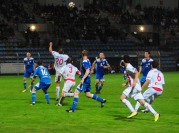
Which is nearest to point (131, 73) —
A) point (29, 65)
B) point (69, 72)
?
point (69, 72)

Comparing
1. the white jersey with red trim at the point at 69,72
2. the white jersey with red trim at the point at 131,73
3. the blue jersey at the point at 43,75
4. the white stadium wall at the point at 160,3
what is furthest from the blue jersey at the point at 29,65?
the white stadium wall at the point at 160,3

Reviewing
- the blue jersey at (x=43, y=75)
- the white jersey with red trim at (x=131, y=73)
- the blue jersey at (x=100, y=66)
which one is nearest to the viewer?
the white jersey with red trim at (x=131, y=73)

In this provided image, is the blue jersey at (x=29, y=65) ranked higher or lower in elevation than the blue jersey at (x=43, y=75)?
lower

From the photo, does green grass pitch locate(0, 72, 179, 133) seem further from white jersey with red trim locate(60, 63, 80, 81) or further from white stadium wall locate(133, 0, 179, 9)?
white stadium wall locate(133, 0, 179, 9)

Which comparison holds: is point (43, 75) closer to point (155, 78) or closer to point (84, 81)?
point (84, 81)

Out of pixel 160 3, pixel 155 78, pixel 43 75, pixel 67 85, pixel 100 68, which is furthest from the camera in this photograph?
pixel 160 3

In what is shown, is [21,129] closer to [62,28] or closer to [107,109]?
[107,109]

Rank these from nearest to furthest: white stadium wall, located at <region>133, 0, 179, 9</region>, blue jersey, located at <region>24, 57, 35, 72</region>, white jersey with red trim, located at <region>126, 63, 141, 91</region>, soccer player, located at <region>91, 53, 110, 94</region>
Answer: white jersey with red trim, located at <region>126, 63, 141, 91</region>, soccer player, located at <region>91, 53, 110, 94</region>, blue jersey, located at <region>24, 57, 35, 72</region>, white stadium wall, located at <region>133, 0, 179, 9</region>

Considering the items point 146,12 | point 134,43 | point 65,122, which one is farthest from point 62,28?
point 65,122

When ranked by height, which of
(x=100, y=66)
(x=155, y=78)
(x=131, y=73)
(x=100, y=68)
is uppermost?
(x=131, y=73)

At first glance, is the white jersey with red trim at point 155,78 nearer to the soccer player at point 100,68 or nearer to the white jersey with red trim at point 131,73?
the white jersey with red trim at point 131,73

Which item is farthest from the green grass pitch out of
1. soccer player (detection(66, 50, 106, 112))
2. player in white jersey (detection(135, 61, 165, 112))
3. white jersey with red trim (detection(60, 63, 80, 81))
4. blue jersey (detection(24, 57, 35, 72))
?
blue jersey (detection(24, 57, 35, 72))

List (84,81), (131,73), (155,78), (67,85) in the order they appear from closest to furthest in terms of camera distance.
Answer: (131,73) → (155,78) → (84,81) → (67,85)

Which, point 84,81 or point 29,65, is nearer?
point 84,81
